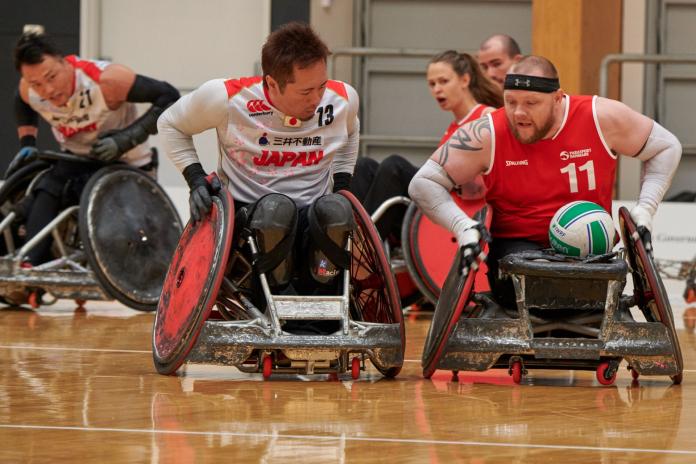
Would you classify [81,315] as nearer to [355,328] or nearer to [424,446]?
[355,328]

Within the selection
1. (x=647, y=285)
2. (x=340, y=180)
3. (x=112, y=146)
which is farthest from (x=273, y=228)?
(x=112, y=146)

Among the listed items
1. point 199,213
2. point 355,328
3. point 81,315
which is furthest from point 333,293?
point 81,315

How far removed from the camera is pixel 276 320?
4.38 m

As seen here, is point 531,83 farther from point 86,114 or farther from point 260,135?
point 86,114

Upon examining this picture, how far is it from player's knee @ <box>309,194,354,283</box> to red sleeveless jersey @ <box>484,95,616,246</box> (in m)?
0.59

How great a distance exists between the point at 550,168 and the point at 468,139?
0.29 meters

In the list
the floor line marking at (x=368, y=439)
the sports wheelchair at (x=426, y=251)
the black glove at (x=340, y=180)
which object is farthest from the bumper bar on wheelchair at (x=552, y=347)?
the sports wheelchair at (x=426, y=251)

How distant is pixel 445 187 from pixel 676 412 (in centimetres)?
131

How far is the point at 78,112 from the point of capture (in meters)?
7.39

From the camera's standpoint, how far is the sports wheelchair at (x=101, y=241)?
7070 millimetres

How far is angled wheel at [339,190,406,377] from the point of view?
178 inches

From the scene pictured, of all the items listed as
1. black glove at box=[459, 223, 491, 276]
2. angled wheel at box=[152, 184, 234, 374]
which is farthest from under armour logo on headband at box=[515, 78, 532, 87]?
angled wheel at box=[152, 184, 234, 374]

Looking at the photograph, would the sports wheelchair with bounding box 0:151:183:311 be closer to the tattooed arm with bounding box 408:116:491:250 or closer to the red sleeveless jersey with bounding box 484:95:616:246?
the tattooed arm with bounding box 408:116:491:250

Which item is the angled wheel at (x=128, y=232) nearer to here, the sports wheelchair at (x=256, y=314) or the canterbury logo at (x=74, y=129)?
the canterbury logo at (x=74, y=129)
